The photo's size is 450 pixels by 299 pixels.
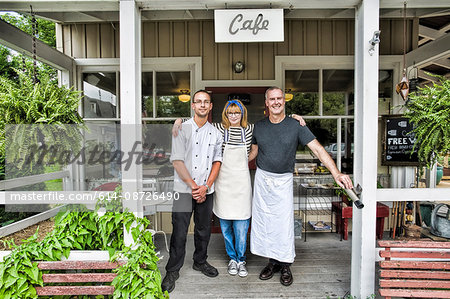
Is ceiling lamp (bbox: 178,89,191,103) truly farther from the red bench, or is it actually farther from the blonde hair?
the red bench

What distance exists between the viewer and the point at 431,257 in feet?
6.93

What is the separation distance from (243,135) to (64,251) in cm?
175

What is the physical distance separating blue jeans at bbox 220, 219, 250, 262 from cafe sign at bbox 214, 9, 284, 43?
5.48ft

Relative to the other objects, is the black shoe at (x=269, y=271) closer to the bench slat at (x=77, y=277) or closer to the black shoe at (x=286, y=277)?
the black shoe at (x=286, y=277)

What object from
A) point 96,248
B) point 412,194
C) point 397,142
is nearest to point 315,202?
point 397,142

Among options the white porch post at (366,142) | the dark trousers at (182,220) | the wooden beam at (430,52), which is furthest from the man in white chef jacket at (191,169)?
the wooden beam at (430,52)

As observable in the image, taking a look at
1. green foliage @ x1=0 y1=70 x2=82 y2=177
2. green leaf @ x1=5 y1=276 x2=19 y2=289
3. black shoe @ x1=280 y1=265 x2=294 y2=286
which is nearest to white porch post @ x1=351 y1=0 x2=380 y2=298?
black shoe @ x1=280 y1=265 x2=294 y2=286

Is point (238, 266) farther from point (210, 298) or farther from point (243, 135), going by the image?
point (243, 135)

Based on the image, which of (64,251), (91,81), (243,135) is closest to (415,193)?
(243,135)

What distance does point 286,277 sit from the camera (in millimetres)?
2600

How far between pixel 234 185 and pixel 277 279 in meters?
0.97

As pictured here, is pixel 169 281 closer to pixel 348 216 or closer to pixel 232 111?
pixel 232 111

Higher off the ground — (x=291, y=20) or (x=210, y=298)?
(x=291, y=20)

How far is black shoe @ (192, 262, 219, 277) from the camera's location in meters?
2.75
